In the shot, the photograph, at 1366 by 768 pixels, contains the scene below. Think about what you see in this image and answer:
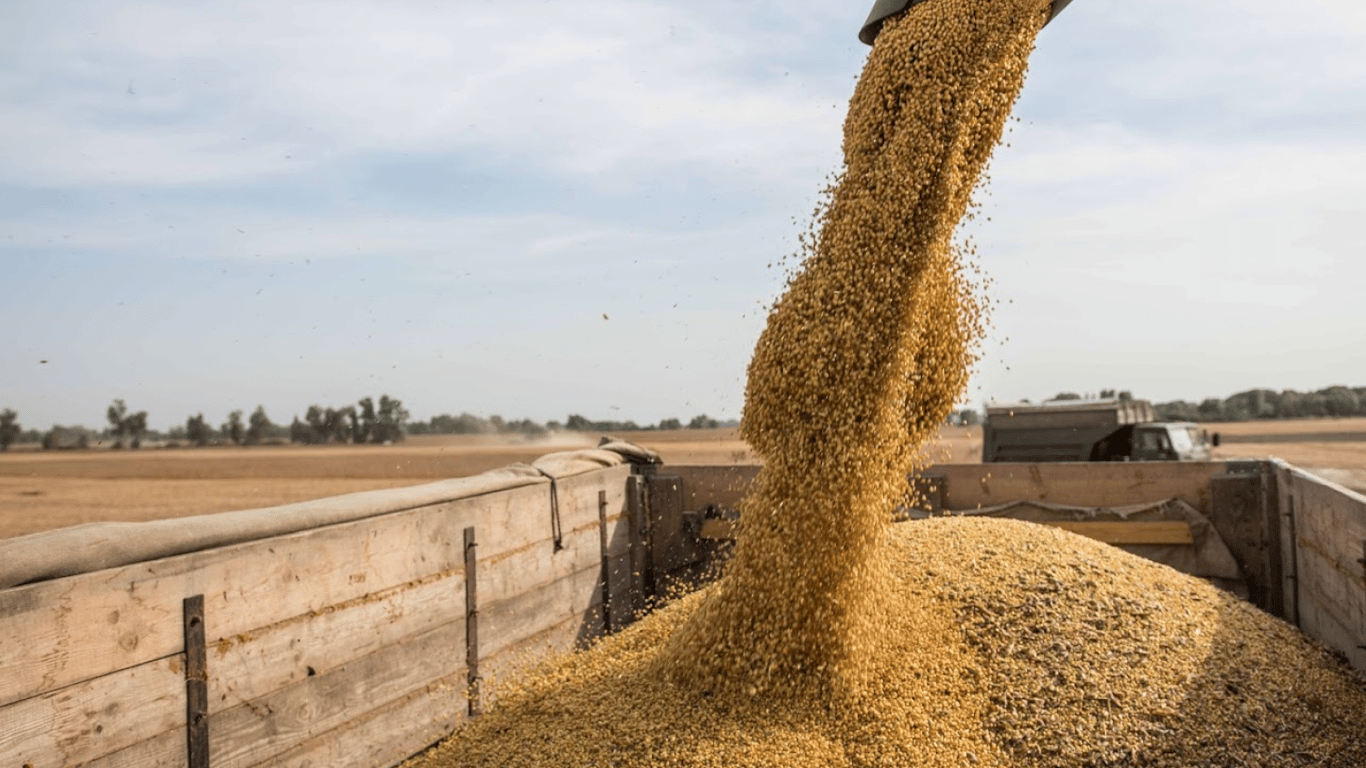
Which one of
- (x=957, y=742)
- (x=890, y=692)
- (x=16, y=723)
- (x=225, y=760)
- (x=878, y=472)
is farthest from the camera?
(x=878, y=472)

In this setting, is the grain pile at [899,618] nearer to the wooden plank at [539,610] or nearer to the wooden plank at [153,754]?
the wooden plank at [539,610]

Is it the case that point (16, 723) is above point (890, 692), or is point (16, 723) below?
above

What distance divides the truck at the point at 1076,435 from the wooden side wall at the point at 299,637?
4906 mm

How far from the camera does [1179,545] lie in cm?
471

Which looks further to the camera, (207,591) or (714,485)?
(714,485)

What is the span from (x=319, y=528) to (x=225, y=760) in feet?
2.39

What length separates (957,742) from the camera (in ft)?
10.2

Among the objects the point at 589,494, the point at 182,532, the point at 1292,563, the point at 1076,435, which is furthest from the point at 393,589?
the point at 1076,435

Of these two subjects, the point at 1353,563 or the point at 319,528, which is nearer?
the point at 319,528

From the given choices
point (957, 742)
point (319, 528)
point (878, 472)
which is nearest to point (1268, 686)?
point (957, 742)

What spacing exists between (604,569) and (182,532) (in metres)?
2.41

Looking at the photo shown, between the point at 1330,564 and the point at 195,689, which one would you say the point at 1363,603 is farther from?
the point at 195,689

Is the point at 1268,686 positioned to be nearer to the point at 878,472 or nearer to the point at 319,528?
the point at 878,472

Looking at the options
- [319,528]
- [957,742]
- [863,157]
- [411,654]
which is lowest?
[957,742]
